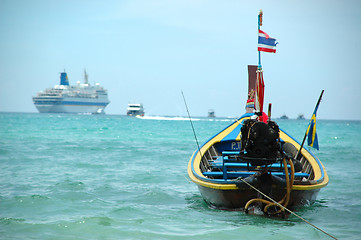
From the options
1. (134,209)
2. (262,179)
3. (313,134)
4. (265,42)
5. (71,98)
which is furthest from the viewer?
(71,98)

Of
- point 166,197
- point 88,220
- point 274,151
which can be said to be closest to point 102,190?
point 166,197

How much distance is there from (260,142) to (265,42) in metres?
4.56

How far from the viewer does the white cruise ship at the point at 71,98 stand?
126 meters

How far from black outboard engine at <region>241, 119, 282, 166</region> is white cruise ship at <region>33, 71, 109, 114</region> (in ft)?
403

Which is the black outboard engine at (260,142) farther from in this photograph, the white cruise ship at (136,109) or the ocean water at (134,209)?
the white cruise ship at (136,109)

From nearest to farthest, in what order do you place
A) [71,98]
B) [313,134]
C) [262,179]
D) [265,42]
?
[262,179]
[313,134]
[265,42]
[71,98]

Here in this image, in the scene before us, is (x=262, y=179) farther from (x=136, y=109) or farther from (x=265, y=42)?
(x=136, y=109)

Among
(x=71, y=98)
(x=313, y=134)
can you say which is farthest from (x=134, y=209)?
(x=71, y=98)

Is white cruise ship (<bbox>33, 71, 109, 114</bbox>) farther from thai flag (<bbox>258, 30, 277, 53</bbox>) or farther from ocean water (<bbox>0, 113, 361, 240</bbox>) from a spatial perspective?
thai flag (<bbox>258, 30, 277, 53</bbox>)

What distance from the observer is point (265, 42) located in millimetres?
10414

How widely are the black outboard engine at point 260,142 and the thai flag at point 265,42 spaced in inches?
163

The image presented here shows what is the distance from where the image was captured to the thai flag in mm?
10398

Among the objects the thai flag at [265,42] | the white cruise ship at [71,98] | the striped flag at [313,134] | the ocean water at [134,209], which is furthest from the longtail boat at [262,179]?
the white cruise ship at [71,98]

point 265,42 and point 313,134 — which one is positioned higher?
point 265,42
